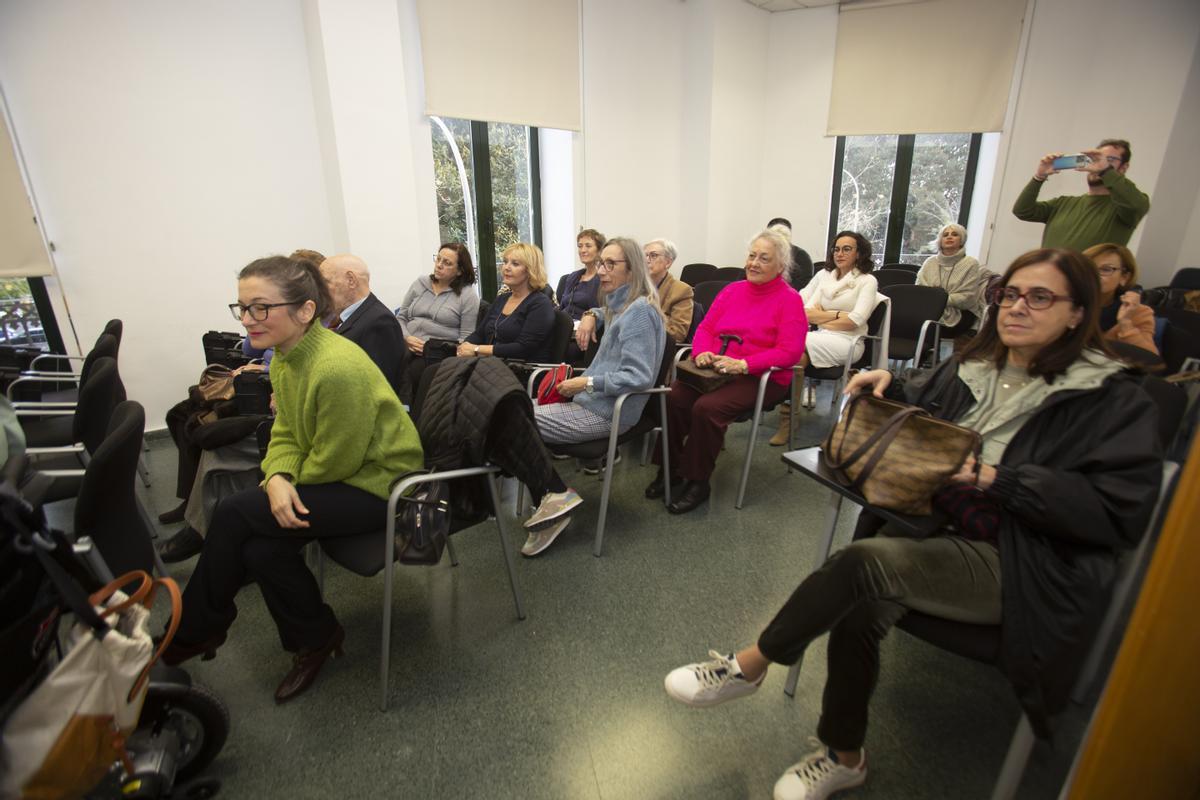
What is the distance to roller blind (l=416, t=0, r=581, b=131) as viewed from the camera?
3955 millimetres

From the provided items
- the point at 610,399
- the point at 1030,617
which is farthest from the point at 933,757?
the point at 610,399

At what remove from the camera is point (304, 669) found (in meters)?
1.61

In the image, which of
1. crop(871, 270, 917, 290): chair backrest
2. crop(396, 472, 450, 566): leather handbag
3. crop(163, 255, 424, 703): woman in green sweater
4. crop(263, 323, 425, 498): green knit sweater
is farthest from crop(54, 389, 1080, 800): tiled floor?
crop(871, 270, 917, 290): chair backrest

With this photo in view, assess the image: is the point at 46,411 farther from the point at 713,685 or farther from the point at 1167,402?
the point at 1167,402

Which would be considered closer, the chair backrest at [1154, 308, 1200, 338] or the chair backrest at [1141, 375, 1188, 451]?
the chair backrest at [1141, 375, 1188, 451]

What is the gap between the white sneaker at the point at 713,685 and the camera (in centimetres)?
140

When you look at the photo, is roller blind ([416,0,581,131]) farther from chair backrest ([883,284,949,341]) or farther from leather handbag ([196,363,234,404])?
chair backrest ([883,284,949,341])

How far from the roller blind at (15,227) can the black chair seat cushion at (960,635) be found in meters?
4.47

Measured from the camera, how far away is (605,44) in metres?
4.89

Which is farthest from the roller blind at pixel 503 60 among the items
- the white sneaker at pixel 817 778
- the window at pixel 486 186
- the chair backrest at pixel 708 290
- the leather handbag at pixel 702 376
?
the white sneaker at pixel 817 778

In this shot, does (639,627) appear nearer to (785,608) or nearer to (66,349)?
(785,608)

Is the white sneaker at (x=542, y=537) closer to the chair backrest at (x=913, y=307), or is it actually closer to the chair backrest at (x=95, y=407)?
the chair backrest at (x=95, y=407)

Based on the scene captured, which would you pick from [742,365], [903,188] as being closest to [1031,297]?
[742,365]

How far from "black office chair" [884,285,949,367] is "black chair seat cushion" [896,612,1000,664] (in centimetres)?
298
